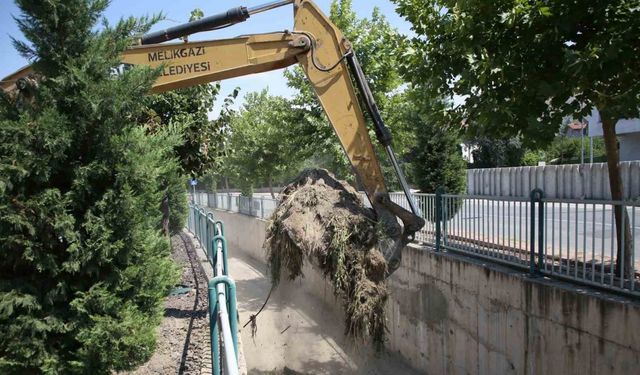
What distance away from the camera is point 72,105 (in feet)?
12.2

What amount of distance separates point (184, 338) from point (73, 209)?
2807 millimetres

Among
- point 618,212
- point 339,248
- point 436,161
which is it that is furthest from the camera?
point 436,161

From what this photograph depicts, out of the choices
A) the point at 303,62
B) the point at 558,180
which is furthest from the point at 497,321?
the point at 558,180

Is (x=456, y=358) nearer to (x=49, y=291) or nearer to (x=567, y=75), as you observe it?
(x=567, y=75)

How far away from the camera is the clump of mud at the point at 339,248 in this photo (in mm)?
5074

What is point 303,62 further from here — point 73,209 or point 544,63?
point 73,209

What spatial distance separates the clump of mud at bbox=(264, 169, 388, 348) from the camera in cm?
507

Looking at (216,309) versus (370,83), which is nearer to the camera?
(216,309)

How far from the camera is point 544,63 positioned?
201 inches

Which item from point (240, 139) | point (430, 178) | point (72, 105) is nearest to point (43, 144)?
point (72, 105)

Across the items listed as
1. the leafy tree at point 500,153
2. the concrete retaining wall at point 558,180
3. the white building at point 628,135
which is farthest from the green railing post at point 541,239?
the leafy tree at point 500,153

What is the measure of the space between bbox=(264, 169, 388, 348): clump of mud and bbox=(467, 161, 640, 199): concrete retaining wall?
14940mm

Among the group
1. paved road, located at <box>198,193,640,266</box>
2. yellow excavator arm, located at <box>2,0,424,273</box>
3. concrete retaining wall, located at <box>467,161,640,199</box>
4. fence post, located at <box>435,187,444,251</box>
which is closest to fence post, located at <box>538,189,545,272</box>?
paved road, located at <box>198,193,640,266</box>

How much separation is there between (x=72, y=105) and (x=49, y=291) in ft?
4.56
